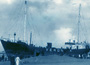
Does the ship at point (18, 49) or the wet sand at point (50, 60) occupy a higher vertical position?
the ship at point (18, 49)

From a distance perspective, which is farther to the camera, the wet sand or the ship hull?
the wet sand

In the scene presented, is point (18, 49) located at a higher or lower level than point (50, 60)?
higher

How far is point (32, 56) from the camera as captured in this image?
50.5m

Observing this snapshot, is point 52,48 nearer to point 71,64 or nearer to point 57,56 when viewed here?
point 57,56

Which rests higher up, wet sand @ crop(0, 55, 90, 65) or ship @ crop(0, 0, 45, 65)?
ship @ crop(0, 0, 45, 65)

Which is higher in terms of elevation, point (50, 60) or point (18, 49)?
point (18, 49)

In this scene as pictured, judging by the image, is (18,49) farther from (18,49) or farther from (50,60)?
(50,60)

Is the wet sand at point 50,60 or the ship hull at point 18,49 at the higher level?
the ship hull at point 18,49

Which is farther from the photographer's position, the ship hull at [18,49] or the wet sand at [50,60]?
the wet sand at [50,60]

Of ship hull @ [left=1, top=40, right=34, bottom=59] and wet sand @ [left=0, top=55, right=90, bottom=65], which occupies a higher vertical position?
ship hull @ [left=1, top=40, right=34, bottom=59]

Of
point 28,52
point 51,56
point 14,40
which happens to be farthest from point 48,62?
point 14,40

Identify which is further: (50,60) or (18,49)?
(50,60)

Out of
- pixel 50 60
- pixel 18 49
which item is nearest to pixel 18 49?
pixel 18 49

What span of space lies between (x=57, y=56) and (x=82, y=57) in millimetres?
9876
